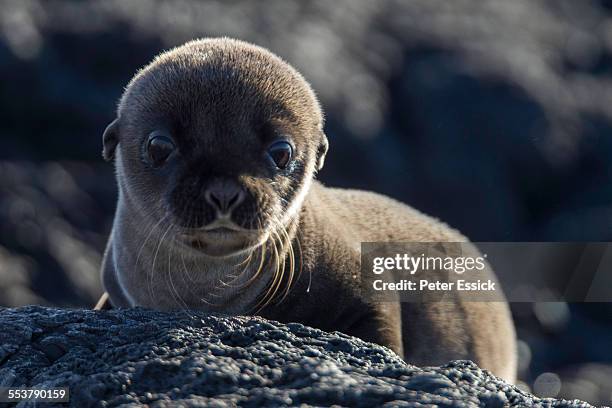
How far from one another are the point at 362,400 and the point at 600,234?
10.1 m

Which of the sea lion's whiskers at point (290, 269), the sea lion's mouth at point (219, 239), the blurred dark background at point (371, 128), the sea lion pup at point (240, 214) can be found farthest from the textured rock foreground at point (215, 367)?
the blurred dark background at point (371, 128)

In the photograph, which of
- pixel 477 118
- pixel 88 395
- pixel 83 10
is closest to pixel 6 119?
pixel 83 10

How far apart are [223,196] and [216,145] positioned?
0.35 metres

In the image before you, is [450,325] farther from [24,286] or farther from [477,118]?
[477,118]

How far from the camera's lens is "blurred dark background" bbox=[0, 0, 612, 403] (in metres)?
12.7

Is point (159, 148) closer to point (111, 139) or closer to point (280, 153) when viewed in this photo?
point (280, 153)

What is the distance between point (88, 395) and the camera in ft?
12.5

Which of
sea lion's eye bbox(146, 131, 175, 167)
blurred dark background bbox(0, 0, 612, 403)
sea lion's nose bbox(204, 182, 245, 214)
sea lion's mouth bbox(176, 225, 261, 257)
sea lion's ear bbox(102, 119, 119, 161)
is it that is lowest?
sea lion's mouth bbox(176, 225, 261, 257)

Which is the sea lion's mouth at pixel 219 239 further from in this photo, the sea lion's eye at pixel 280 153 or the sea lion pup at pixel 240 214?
the sea lion's eye at pixel 280 153

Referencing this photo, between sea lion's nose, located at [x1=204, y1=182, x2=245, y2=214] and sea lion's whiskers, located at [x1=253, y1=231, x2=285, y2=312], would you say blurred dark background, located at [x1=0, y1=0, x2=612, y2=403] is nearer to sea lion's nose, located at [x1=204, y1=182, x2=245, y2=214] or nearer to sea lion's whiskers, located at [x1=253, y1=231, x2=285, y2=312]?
sea lion's whiskers, located at [x1=253, y1=231, x2=285, y2=312]

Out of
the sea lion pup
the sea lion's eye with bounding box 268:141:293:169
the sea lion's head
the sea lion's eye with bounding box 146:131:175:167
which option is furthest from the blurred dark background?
the sea lion's eye with bounding box 268:141:293:169

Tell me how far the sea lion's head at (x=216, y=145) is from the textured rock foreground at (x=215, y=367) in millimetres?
888

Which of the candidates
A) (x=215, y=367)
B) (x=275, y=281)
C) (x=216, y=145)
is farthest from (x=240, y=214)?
(x=215, y=367)

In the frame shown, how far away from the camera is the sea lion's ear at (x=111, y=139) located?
6200 millimetres
